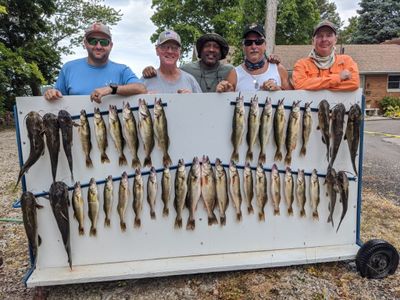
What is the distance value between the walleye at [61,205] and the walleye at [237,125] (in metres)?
1.61

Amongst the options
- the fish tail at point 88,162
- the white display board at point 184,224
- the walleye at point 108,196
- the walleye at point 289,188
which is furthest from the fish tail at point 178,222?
the walleye at point 289,188

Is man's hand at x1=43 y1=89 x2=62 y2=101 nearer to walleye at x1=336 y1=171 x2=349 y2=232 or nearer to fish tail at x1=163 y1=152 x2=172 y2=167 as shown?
fish tail at x1=163 y1=152 x2=172 y2=167

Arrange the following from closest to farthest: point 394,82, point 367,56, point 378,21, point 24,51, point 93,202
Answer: point 93,202 → point 24,51 → point 394,82 → point 367,56 → point 378,21

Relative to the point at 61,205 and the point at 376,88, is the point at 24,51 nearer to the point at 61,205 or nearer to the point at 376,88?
the point at 61,205

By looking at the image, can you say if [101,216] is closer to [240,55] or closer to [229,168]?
[229,168]

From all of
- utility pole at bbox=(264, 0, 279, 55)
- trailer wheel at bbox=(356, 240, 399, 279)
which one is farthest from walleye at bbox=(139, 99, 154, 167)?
utility pole at bbox=(264, 0, 279, 55)

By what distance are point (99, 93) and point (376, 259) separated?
3.13 metres

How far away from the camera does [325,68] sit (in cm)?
375

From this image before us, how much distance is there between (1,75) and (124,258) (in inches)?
558

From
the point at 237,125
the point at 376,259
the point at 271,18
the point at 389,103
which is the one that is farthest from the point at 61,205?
the point at 389,103

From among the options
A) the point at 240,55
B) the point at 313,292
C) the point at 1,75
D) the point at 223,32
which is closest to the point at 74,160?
the point at 313,292

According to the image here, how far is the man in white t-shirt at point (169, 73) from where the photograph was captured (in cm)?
388

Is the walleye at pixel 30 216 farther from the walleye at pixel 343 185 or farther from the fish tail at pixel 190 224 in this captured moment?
the walleye at pixel 343 185

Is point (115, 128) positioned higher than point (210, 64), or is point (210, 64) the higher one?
point (210, 64)
